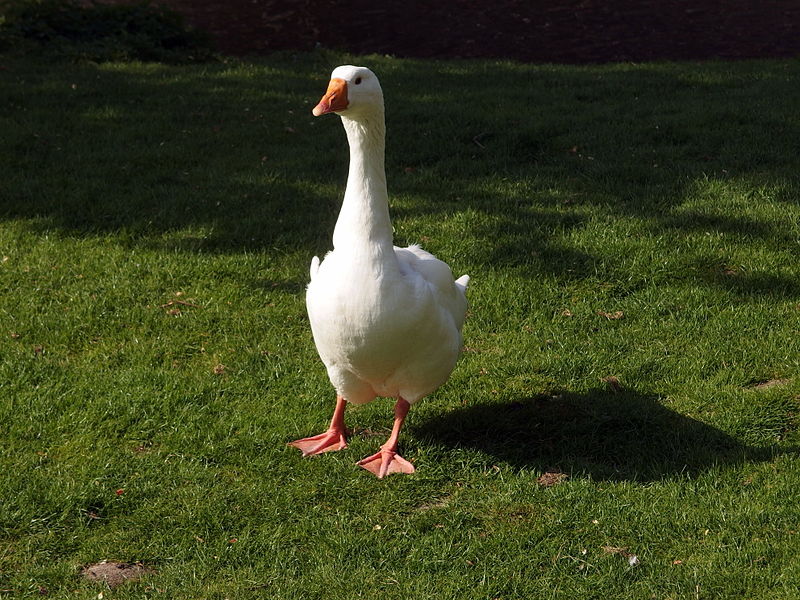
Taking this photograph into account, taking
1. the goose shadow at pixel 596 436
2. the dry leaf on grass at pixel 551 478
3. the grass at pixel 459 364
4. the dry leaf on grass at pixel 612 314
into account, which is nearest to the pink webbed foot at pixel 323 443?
the grass at pixel 459 364

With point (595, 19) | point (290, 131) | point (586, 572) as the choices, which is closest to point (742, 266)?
point (586, 572)

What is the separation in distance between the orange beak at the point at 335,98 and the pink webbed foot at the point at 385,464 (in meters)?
1.71

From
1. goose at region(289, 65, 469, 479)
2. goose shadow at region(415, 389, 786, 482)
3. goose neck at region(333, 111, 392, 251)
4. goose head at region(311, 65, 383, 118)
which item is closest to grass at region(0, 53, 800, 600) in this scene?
goose shadow at region(415, 389, 786, 482)

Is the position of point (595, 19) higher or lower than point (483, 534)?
higher

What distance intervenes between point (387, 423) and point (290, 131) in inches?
183

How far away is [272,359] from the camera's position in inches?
225

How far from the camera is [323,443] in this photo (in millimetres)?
4891

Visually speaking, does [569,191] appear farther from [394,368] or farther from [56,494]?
[56,494]

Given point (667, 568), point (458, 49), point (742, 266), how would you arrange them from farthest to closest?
point (458, 49) → point (742, 266) → point (667, 568)

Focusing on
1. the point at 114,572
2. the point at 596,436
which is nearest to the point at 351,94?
the point at 596,436

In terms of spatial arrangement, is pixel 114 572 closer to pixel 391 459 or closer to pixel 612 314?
pixel 391 459

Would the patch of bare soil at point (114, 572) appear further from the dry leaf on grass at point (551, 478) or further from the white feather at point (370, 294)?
the dry leaf on grass at point (551, 478)

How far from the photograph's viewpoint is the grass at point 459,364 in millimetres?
4129

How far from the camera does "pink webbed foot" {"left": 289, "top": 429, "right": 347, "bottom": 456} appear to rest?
486cm
